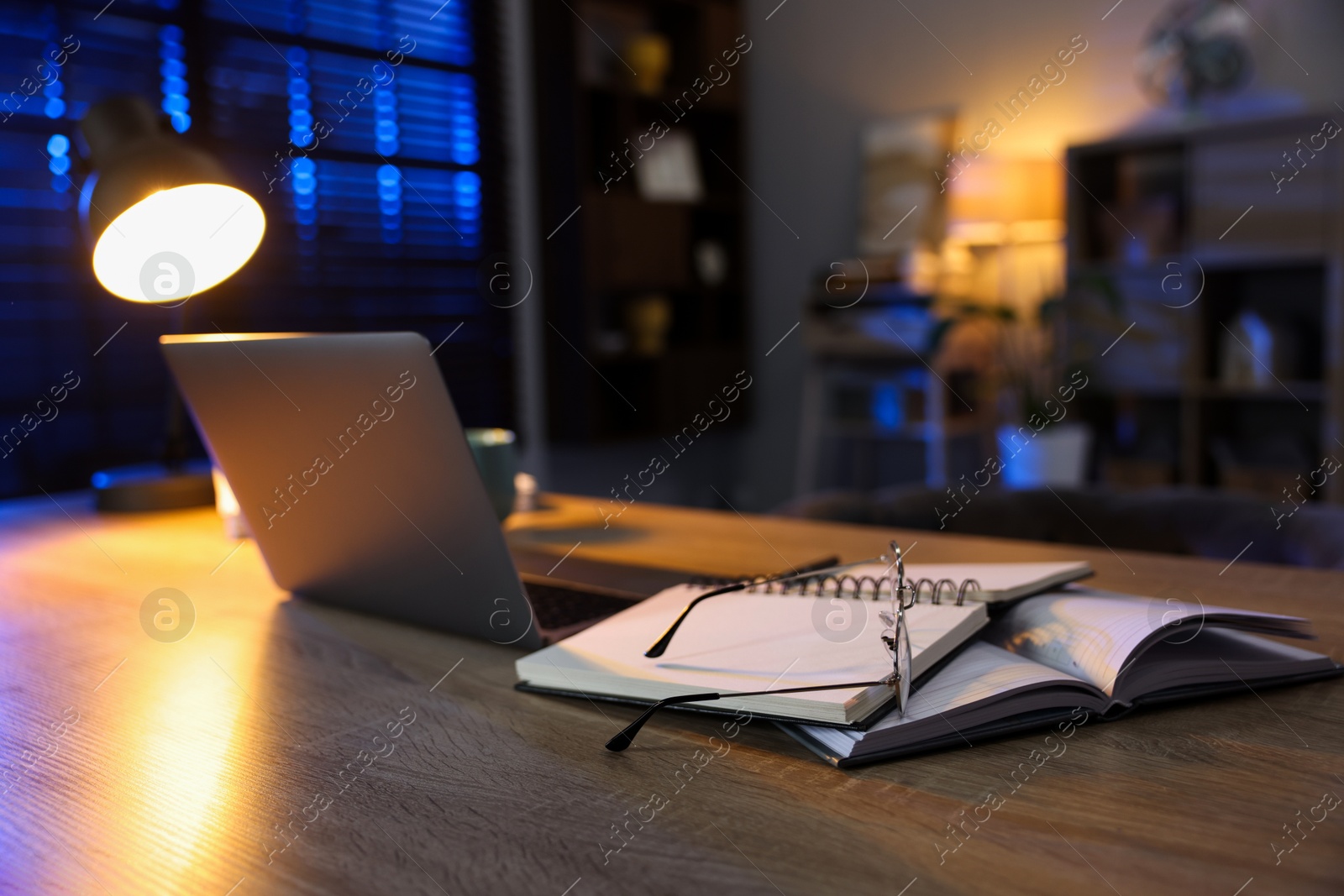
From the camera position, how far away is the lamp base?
1646 millimetres

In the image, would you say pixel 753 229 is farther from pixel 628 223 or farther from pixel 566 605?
pixel 566 605

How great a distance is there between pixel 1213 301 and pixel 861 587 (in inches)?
123

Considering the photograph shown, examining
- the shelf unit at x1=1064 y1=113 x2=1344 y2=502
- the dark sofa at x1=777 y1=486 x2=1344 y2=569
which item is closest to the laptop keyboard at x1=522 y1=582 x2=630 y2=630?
the dark sofa at x1=777 y1=486 x2=1344 y2=569

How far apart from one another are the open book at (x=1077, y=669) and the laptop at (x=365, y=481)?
293mm

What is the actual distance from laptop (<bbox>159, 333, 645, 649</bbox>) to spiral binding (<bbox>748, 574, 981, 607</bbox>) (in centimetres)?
16

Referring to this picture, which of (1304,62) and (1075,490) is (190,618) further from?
(1304,62)

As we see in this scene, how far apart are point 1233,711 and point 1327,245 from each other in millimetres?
2952

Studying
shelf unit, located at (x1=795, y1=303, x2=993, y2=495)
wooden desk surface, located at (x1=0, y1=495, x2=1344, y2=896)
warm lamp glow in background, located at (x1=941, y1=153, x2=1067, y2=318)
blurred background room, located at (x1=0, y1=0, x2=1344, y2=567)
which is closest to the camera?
wooden desk surface, located at (x1=0, y1=495, x2=1344, y2=896)

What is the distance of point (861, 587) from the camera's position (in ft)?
2.83

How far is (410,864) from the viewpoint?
0.53 meters

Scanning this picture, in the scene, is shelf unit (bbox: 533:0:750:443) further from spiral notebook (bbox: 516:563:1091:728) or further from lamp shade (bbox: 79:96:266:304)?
spiral notebook (bbox: 516:563:1091:728)

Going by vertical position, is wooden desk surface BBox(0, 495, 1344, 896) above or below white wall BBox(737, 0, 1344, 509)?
below

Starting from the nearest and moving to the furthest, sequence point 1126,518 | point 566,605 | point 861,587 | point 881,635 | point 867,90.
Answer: point 881,635
point 861,587
point 566,605
point 1126,518
point 867,90

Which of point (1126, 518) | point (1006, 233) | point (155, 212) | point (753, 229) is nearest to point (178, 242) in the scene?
point (155, 212)
